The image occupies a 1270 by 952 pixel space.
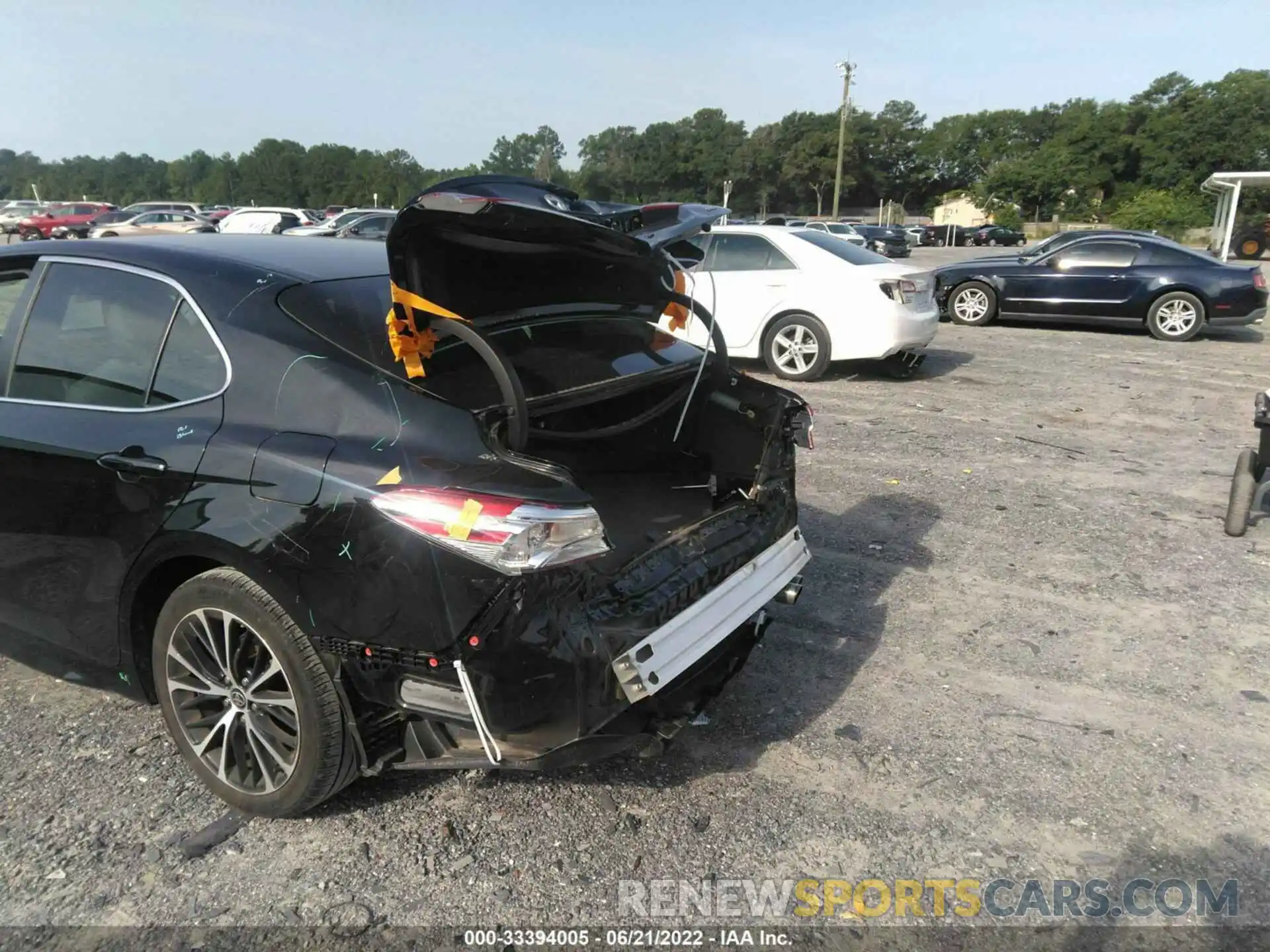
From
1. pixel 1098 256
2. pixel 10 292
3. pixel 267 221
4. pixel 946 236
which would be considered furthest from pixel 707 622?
pixel 946 236

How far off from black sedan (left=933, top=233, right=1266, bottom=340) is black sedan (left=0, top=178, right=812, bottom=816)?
34.3 feet

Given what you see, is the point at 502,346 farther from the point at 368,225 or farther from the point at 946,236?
the point at 946,236

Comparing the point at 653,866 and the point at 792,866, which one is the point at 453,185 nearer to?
the point at 653,866

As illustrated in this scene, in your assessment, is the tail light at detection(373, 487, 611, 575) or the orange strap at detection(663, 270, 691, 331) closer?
the tail light at detection(373, 487, 611, 575)

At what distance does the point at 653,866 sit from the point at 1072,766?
159 centimetres

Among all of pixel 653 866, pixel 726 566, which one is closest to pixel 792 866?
pixel 653 866

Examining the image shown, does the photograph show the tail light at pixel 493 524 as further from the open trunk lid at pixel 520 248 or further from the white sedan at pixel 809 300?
the white sedan at pixel 809 300

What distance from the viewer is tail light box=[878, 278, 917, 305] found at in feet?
30.7

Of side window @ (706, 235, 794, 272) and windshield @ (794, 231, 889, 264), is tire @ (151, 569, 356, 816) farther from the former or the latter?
windshield @ (794, 231, 889, 264)

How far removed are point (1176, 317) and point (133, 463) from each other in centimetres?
1424

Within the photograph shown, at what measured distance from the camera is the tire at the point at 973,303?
14094 millimetres

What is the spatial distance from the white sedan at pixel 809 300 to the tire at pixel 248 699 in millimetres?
7037

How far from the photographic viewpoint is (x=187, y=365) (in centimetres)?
283

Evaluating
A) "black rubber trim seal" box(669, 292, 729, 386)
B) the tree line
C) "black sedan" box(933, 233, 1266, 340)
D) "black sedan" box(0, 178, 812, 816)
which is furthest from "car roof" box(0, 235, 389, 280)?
the tree line
